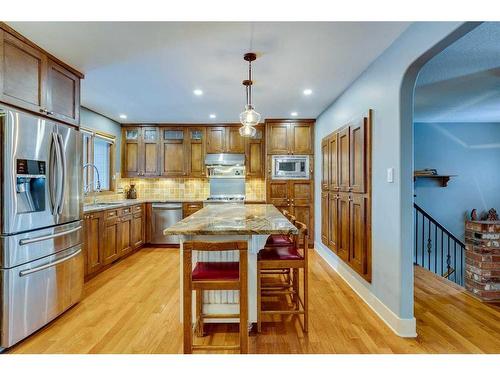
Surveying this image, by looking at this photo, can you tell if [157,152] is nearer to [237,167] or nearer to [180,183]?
[180,183]

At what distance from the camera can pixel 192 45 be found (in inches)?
92.7

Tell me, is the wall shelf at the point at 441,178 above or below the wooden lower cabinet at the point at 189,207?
above

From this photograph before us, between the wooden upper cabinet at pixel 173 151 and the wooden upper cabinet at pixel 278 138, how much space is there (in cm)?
164

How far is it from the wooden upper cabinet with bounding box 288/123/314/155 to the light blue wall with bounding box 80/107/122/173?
10.7ft

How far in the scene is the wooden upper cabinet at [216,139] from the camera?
17.7ft

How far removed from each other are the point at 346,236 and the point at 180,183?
141 inches

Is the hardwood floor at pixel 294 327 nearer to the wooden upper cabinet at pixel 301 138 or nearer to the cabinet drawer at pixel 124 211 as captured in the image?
the cabinet drawer at pixel 124 211

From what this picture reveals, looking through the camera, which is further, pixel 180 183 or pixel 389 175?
pixel 180 183

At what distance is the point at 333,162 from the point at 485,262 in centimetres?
195

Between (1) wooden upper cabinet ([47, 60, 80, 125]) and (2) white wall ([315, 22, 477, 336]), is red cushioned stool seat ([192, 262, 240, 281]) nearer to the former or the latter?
(2) white wall ([315, 22, 477, 336])

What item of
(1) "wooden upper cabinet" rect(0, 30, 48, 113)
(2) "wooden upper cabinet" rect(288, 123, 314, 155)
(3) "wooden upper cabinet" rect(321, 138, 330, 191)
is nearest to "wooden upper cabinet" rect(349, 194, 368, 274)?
(3) "wooden upper cabinet" rect(321, 138, 330, 191)

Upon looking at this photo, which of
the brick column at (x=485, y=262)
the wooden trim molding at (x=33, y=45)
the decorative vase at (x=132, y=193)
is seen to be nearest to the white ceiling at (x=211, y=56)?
the wooden trim molding at (x=33, y=45)
